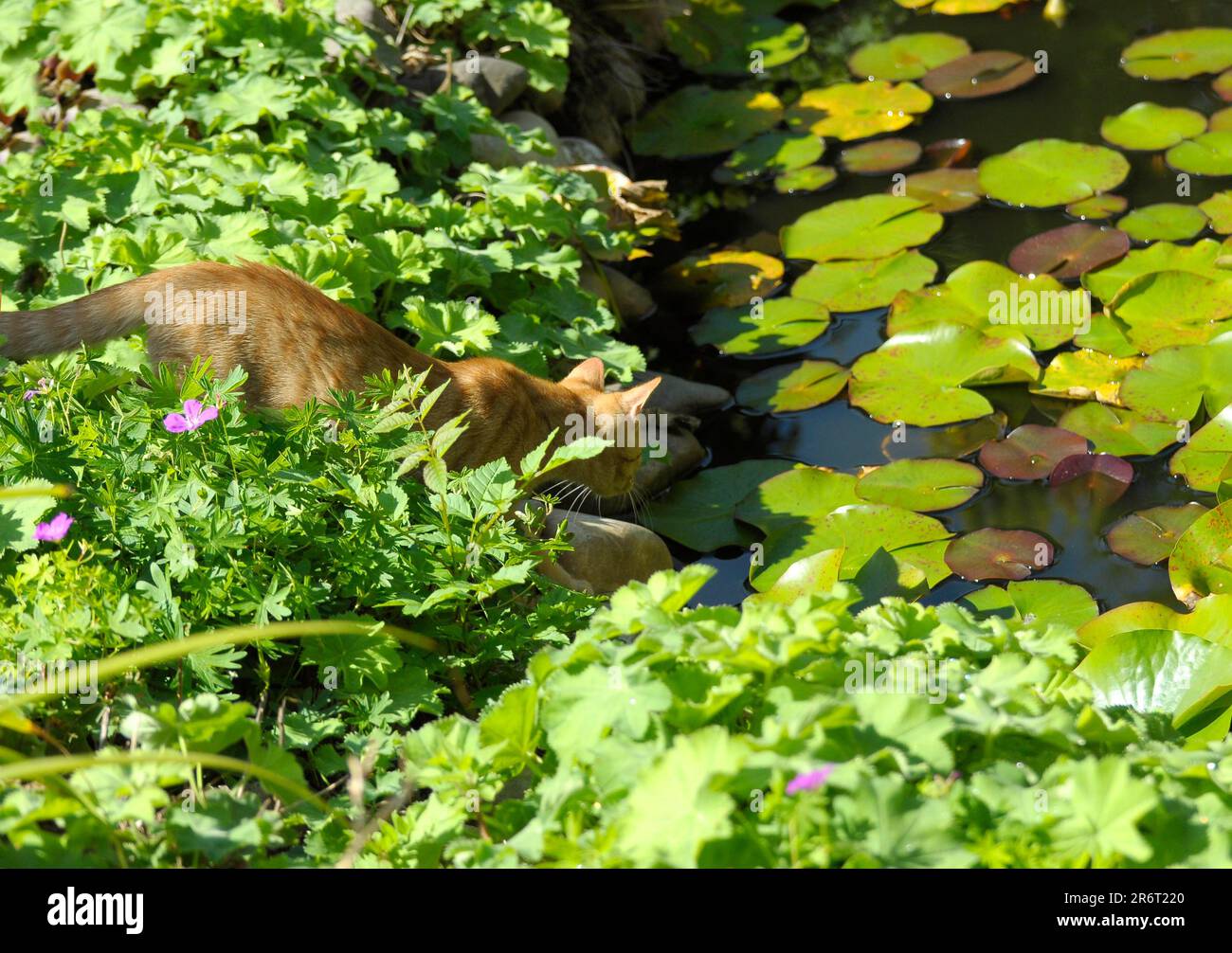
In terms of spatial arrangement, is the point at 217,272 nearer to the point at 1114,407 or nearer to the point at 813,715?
the point at 813,715

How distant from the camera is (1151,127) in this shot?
19.3 ft

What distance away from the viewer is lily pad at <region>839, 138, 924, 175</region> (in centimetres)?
606

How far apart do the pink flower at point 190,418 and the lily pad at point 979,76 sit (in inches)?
203

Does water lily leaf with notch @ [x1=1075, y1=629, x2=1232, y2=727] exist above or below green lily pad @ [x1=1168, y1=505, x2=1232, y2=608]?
below

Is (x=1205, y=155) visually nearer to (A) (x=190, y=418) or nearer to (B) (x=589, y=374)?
(B) (x=589, y=374)

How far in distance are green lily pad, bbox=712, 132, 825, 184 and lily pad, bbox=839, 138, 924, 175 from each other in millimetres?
180

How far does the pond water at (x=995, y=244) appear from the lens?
13.5 ft

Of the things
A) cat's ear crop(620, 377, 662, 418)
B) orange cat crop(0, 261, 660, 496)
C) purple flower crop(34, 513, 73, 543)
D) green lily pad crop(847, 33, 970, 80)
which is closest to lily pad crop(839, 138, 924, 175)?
green lily pad crop(847, 33, 970, 80)

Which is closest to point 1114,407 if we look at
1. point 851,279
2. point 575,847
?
point 851,279

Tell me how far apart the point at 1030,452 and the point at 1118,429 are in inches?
12.6

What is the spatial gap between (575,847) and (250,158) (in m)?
3.30

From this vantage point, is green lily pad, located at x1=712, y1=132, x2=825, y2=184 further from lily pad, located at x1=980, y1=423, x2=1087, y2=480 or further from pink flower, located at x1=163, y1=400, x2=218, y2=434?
pink flower, located at x1=163, y1=400, x2=218, y2=434


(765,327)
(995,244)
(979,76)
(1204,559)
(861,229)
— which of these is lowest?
(1204,559)

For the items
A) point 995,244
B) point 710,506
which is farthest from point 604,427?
point 995,244
